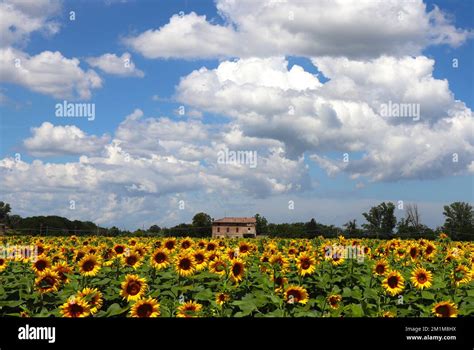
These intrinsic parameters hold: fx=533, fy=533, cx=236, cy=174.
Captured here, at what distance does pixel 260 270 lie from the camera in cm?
945

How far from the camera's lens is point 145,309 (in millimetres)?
6535

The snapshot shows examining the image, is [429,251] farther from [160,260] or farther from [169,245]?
[160,260]

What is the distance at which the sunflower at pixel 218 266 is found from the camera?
340 inches

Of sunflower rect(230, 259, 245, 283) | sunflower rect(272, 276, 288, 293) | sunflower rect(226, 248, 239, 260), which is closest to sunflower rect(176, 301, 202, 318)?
sunflower rect(272, 276, 288, 293)

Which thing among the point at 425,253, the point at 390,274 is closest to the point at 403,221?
the point at 425,253

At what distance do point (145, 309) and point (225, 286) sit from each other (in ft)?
4.99

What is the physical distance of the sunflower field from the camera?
6750 millimetres

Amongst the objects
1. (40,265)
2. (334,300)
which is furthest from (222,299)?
(40,265)

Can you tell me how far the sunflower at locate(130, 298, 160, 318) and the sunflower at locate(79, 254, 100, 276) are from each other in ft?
7.00

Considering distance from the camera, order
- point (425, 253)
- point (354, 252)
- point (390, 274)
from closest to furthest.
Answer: point (390, 274), point (354, 252), point (425, 253)
